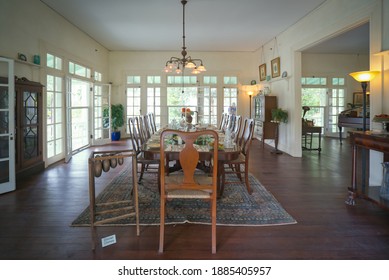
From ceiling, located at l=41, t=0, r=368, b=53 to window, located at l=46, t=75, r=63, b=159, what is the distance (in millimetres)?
1474

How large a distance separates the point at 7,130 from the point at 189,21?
4.35 metres

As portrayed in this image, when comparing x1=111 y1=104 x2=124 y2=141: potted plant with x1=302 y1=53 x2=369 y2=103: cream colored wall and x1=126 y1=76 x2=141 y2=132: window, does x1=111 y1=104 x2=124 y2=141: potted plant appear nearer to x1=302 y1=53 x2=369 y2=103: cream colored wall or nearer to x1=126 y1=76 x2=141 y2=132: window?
x1=126 y1=76 x2=141 y2=132: window

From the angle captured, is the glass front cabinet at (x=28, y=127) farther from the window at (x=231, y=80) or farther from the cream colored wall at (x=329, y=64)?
the cream colored wall at (x=329, y=64)

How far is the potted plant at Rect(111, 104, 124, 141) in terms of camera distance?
31.7ft

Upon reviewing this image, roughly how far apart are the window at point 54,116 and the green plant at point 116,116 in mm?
3433

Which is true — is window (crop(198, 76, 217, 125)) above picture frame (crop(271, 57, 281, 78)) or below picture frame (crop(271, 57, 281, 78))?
below

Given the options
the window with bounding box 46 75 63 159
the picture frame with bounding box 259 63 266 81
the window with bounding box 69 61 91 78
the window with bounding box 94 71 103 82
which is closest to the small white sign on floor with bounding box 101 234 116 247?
the window with bounding box 46 75 63 159

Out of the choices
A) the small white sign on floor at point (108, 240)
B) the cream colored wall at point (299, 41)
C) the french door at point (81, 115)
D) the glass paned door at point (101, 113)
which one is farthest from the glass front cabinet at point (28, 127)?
the cream colored wall at point (299, 41)

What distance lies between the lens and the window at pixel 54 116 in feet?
18.5

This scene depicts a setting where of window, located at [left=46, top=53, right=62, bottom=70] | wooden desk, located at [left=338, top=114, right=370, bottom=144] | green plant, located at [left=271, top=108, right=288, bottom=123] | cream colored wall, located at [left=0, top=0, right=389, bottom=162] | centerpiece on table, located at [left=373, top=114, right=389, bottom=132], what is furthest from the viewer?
wooden desk, located at [left=338, top=114, right=370, bottom=144]

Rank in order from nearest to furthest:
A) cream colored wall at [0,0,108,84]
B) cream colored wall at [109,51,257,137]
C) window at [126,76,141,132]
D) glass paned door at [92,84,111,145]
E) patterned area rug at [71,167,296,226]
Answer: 1. patterned area rug at [71,167,296,226]
2. cream colored wall at [0,0,108,84]
3. glass paned door at [92,84,111,145]
4. cream colored wall at [109,51,257,137]
5. window at [126,76,141,132]

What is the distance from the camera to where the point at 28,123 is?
4.71 meters
